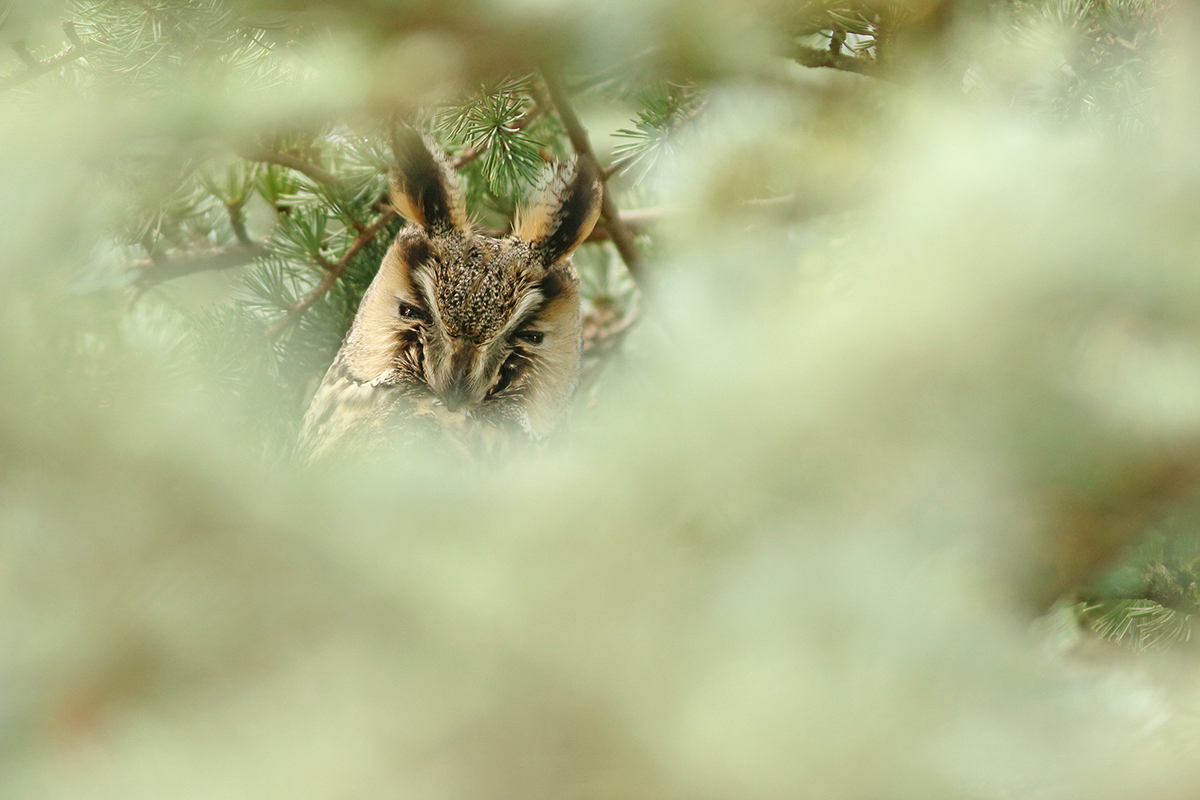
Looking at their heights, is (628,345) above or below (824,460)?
below

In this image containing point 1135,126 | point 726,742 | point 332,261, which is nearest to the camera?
point 726,742

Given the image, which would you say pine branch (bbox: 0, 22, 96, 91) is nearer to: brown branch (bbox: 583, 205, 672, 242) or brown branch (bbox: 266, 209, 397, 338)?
brown branch (bbox: 266, 209, 397, 338)

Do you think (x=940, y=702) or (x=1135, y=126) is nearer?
(x=940, y=702)

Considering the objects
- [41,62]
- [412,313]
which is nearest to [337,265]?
[412,313]

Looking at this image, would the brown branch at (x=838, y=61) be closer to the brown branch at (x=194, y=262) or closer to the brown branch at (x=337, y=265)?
the brown branch at (x=337, y=265)

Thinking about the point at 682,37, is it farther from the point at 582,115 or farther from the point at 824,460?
the point at 582,115

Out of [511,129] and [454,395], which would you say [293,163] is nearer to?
[511,129]

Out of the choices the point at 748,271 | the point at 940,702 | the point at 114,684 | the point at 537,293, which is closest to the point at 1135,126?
the point at 748,271
